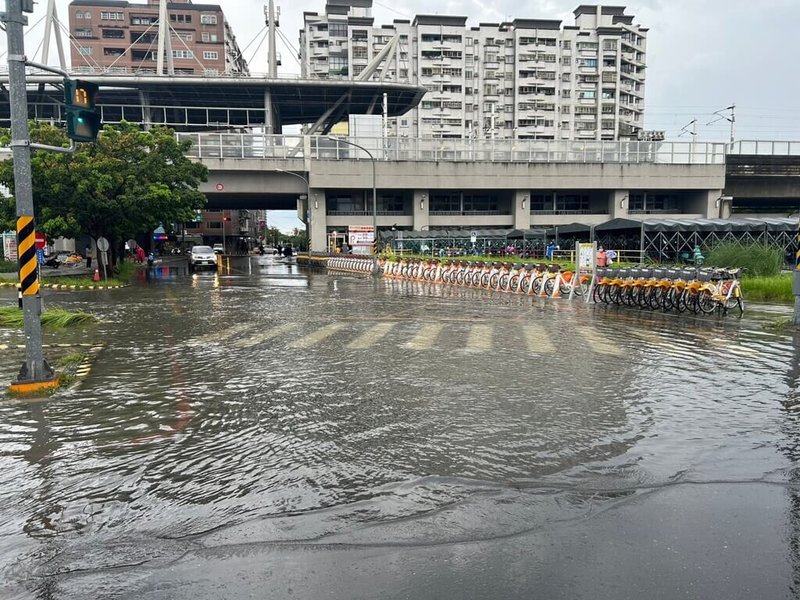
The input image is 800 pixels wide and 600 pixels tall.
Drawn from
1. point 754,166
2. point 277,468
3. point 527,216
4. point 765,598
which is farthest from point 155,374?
point 754,166

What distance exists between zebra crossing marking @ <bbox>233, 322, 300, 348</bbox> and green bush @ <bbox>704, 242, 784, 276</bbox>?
694 inches

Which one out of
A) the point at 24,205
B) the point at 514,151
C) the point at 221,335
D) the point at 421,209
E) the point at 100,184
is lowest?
the point at 221,335

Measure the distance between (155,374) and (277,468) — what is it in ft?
16.0

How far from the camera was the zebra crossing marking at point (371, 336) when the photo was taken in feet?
39.9

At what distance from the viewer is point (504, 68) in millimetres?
104750

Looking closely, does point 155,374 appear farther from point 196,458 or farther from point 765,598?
point 765,598

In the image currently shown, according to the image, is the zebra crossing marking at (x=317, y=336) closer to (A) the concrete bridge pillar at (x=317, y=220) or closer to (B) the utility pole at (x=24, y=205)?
(B) the utility pole at (x=24, y=205)

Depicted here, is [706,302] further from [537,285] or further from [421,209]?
[421,209]

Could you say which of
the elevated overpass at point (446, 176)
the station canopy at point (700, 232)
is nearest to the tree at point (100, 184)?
the elevated overpass at point (446, 176)

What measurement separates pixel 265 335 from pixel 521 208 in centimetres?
5663

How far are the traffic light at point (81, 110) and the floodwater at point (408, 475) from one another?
363cm

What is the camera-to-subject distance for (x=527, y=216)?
222ft

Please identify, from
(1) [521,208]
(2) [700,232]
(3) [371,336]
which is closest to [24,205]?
(3) [371,336]

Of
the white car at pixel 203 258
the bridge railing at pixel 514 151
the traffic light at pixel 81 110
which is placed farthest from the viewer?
the bridge railing at pixel 514 151
